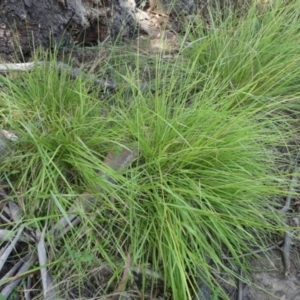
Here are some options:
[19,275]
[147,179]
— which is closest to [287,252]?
[147,179]

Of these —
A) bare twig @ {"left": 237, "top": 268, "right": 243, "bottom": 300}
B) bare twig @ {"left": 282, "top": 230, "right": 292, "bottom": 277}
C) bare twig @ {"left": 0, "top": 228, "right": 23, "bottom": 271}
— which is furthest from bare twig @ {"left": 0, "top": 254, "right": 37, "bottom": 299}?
bare twig @ {"left": 282, "top": 230, "right": 292, "bottom": 277}

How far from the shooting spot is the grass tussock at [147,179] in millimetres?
1799

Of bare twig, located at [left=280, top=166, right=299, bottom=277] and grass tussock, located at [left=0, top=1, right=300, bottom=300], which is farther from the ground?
grass tussock, located at [left=0, top=1, right=300, bottom=300]

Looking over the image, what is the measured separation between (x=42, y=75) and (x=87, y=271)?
1.07 meters

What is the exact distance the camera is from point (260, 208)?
81.1 inches

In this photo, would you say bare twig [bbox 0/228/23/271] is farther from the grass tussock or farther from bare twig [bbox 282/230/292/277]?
bare twig [bbox 282/230/292/277]

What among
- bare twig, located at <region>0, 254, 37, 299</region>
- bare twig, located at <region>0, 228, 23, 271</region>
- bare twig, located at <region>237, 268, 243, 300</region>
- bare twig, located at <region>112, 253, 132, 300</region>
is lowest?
bare twig, located at <region>237, 268, 243, 300</region>

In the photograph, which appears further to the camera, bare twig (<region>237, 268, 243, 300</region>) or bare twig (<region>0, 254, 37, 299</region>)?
bare twig (<region>237, 268, 243, 300</region>)

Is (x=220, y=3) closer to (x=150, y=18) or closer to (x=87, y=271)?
(x=150, y=18)

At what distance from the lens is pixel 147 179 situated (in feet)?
6.44

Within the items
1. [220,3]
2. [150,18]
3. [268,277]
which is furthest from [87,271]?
[220,3]

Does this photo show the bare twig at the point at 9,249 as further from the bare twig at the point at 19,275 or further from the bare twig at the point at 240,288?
the bare twig at the point at 240,288

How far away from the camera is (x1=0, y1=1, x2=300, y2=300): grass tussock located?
180 cm

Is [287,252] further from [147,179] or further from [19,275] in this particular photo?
[19,275]
